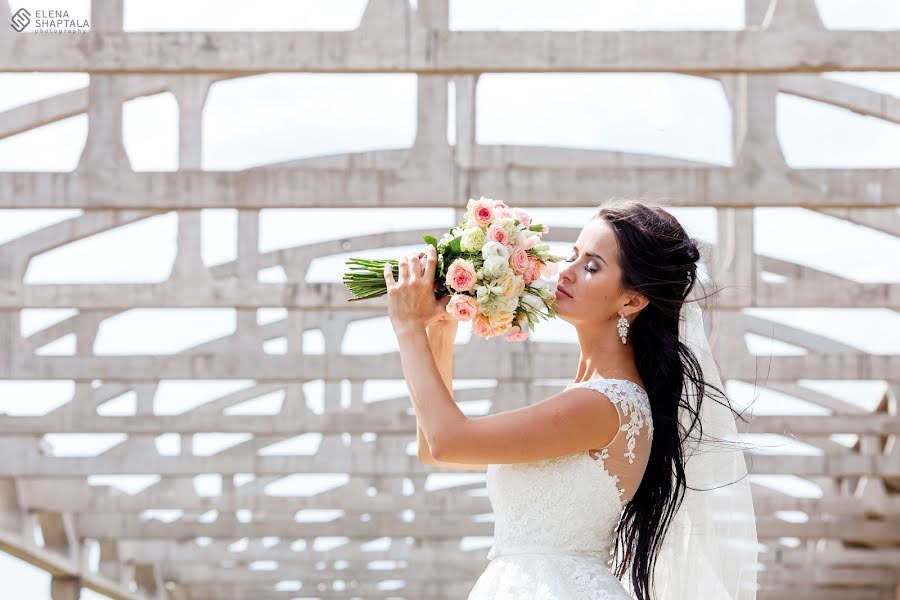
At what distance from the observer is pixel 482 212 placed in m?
3.62

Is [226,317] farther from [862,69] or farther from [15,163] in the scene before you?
[862,69]

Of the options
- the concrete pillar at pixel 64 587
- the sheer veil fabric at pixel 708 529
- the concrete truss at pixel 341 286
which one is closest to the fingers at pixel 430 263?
the sheer veil fabric at pixel 708 529

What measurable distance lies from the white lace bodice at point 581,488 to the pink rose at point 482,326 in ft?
0.79

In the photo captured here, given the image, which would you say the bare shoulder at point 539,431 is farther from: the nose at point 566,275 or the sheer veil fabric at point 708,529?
the sheer veil fabric at point 708,529

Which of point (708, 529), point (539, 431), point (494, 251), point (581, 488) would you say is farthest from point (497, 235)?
point (708, 529)

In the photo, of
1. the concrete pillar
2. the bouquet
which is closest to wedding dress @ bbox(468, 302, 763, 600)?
the bouquet

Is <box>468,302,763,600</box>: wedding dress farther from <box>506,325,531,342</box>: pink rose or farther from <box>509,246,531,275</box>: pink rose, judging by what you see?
<box>509,246,531,275</box>: pink rose

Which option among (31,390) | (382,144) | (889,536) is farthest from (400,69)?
(889,536)

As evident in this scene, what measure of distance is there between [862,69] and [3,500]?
15.5 m

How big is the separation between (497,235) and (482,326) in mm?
214

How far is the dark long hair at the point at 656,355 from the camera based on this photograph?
3.54 m

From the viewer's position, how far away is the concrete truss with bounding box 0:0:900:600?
7613 mm

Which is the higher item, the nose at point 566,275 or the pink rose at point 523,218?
the pink rose at point 523,218

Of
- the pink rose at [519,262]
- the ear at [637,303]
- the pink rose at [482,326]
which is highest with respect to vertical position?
the pink rose at [519,262]
